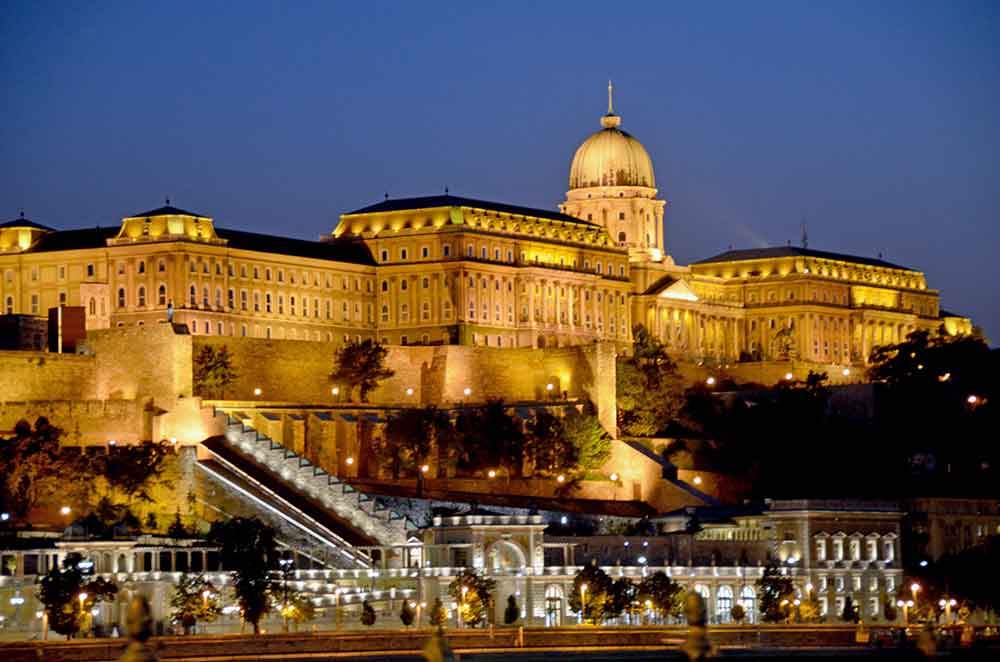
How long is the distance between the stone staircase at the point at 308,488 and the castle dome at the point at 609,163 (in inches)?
2889

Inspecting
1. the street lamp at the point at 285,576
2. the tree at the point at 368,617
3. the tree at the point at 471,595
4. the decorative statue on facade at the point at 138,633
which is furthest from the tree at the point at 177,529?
the decorative statue on facade at the point at 138,633

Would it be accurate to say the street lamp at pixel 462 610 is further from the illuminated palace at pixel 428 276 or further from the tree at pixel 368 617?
the illuminated palace at pixel 428 276

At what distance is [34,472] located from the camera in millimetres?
115875

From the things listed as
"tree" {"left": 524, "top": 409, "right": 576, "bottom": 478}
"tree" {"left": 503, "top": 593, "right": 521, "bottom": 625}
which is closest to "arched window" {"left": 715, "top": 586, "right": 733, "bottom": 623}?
"tree" {"left": 503, "top": 593, "right": 521, "bottom": 625}

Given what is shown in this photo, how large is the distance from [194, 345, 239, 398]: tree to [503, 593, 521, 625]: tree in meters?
27.2

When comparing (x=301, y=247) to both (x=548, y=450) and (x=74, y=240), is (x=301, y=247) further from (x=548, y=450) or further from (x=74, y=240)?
(x=548, y=450)

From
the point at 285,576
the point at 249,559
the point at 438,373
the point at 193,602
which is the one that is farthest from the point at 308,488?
the point at 438,373

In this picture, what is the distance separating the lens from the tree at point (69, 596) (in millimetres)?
97188

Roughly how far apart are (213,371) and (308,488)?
1578cm

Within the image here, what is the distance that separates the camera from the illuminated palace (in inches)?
6156

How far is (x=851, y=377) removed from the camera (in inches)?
7156

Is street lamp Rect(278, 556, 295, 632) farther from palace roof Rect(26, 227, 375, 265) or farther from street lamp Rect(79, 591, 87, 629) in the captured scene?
palace roof Rect(26, 227, 375, 265)

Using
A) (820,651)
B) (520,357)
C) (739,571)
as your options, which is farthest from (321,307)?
(820,651)

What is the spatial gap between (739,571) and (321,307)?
173 ft
